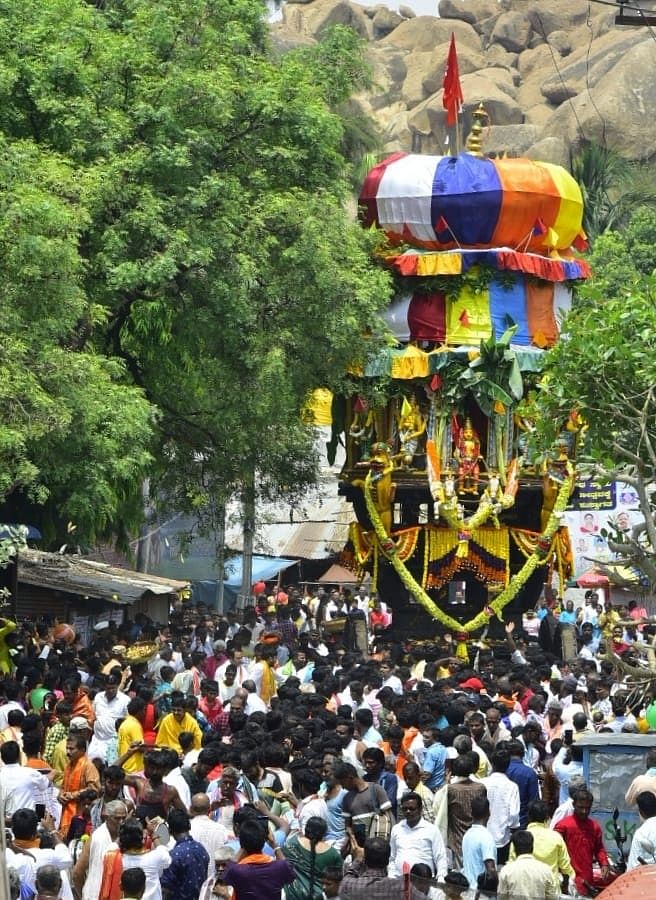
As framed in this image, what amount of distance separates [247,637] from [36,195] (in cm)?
700

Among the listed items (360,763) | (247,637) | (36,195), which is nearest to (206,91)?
(36,195)

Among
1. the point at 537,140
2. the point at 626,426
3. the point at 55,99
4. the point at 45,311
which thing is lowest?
the point at 626,426

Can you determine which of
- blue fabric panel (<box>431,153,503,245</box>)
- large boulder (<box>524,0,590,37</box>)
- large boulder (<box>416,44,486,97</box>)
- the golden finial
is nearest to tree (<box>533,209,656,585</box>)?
blue fabric panel (<box>431,153,503,245</box>)

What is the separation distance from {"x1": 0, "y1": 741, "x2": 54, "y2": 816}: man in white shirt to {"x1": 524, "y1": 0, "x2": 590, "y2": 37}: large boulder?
6850 cm

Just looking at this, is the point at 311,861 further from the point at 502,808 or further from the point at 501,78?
the point at 501,78

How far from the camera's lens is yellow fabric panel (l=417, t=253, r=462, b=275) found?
85.5ft

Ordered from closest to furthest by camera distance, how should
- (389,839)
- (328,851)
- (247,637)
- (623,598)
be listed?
(328,851)
(389,839)
(247,637)
(623,598)

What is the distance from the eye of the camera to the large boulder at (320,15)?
78.2m

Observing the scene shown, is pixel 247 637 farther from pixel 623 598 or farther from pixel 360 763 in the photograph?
pixel 623 598

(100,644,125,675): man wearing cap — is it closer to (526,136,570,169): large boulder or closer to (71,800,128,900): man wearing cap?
(71,800,128,900): man wearing cap

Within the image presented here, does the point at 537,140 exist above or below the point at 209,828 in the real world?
above

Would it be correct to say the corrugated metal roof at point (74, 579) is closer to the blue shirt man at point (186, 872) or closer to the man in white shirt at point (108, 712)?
the man in white shirt at point (108, 712)

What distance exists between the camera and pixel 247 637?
2186 centimetres

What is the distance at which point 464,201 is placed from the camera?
1025 inches
